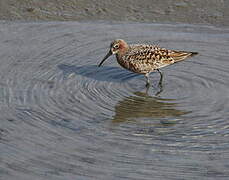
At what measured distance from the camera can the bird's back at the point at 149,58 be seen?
11312 millimetres

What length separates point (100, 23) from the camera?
1411cm

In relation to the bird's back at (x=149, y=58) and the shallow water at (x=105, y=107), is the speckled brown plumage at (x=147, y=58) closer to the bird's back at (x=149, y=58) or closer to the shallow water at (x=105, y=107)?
the bird's back at (x=149, y=58)

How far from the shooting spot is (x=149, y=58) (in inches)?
446

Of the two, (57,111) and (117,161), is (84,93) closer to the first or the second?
(57,111)

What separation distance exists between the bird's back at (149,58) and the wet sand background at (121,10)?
2.96 meters

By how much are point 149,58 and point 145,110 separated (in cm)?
166

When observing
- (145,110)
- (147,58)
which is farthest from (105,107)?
(147,58)

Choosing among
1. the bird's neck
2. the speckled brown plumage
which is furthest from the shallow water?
the bird's neck

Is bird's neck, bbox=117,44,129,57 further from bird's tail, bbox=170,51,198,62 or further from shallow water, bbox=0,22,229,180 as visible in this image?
bird's tail, bbox=170,51,198,62

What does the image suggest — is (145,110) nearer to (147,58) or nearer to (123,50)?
(147,58)

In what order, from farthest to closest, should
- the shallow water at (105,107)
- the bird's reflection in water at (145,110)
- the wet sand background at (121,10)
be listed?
the wet sand background at (121,10) → the bird's reflection in water at (145,110) → the shallow water at (105,107)

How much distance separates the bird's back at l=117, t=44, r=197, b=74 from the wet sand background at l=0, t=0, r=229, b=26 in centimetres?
296

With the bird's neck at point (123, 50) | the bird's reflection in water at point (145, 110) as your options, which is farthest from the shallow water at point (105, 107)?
the bird's neck at point (123, 50)

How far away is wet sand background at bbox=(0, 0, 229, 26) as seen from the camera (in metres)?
14.3
